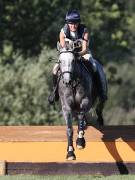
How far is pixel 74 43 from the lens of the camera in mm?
13141

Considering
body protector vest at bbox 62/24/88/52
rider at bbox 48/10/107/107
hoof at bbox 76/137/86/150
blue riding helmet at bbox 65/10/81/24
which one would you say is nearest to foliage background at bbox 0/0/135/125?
rider at bbox 48/10/107/107

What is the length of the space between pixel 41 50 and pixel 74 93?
1894cm

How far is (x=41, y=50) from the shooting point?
104 ft

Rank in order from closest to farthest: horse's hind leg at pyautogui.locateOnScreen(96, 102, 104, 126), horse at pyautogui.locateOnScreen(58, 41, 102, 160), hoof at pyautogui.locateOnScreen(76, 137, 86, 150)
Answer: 1. horse at pyautogui.locateOnScreen(58, 41, 102, 160)
2. hoof at pyautogui.locateOnScreen(76, 137, 86, 150)
3. horse's hind leg at pyautogui.locateOnScreen(96, 102, 104, 126)

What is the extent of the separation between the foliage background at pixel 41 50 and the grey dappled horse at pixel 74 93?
12.8 meters

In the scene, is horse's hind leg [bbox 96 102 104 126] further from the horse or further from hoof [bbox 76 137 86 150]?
hoof [bbox 76 137 86 150]

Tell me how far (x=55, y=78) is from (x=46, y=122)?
12984 millimetres

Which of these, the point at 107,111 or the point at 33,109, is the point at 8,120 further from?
the point at 107,111

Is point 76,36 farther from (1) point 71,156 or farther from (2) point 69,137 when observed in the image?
(1) point 71,156

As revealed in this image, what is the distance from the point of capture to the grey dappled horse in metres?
12.5

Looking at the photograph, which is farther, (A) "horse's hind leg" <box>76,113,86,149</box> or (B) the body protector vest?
(B) the body protector vest

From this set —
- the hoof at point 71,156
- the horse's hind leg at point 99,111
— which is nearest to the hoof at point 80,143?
the hoof at point 71,156

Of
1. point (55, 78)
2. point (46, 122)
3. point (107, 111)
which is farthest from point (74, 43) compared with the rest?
point (107, 111)

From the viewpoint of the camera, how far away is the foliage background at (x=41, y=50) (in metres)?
26.6
